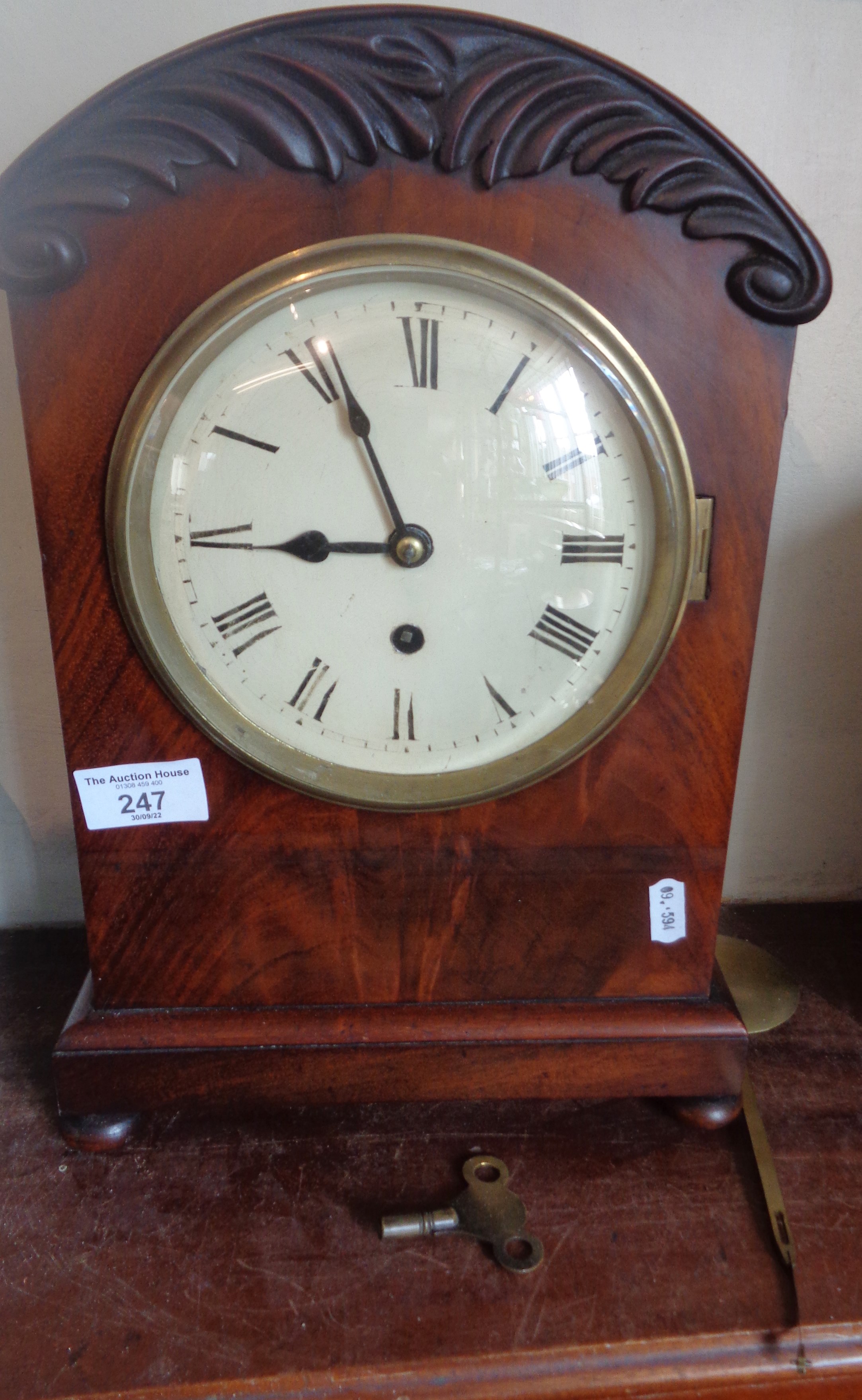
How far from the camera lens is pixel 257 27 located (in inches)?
21.2

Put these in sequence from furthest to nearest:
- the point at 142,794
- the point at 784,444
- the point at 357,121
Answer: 1. the point at 784,444
2. the point at 142,794
3. the point at 357,121

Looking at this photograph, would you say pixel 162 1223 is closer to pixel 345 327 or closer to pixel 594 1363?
pixel 594 1363

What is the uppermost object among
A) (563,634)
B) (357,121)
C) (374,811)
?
(357,121)

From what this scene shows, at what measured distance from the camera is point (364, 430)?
0.58 m

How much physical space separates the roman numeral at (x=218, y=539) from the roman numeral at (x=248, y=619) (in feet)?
0.12

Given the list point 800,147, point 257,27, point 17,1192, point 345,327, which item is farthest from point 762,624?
point 17,1192

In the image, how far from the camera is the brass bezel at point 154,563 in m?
0.56

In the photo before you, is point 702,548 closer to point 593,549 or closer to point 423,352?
point 593,549

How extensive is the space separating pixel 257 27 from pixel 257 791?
1.60 ft

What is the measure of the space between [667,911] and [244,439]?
1.53 ft

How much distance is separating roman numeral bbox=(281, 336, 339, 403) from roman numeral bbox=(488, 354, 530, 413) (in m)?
0.10

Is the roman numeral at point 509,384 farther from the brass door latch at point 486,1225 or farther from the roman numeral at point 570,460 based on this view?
the brass door latch at point 486,1225

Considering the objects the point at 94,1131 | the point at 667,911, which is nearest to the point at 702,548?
the point at 667,911

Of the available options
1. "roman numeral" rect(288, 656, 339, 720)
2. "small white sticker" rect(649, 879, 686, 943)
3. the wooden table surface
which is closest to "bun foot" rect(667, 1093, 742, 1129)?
the wooden table surface
